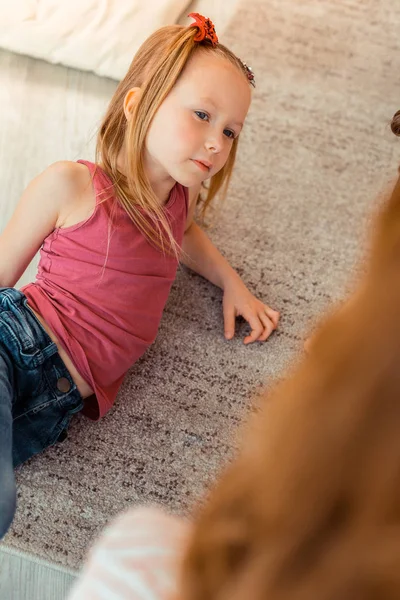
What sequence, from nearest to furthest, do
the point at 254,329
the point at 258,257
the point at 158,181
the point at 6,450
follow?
the point at 6,450, the point at 158,181, the point at 254,329, the point at 258,257

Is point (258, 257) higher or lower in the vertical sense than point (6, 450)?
higher

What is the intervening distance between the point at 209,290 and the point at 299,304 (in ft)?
0.61

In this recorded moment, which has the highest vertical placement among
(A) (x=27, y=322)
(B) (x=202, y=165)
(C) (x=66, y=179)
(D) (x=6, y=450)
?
(B) (x=202, y=165)

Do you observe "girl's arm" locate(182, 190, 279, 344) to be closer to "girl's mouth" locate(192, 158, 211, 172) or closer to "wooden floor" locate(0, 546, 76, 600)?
"girl's mouth" locate(192, 158, 211, 172)

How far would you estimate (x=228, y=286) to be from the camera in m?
1.42

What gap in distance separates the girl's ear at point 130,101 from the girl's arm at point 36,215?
12 centimetres

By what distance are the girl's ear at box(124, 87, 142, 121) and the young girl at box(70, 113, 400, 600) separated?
2.71ft

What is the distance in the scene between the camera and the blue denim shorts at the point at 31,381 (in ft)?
3.63

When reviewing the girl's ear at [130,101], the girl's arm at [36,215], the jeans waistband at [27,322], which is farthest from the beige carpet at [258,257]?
the girl's ear at [130,101]

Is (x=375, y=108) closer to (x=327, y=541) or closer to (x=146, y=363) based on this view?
(x=146, y=363)

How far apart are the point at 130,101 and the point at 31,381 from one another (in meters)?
0.49

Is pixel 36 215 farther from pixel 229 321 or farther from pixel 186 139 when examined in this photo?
pixel 229 321

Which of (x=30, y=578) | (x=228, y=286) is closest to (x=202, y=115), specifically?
(x=228, y=286)

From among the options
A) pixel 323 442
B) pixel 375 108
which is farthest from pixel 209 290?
pixel 323 442
